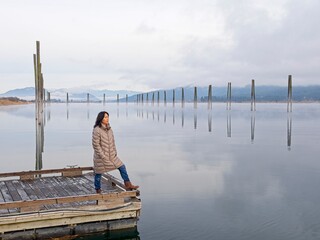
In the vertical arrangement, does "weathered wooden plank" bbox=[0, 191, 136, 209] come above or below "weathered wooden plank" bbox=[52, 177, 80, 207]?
above

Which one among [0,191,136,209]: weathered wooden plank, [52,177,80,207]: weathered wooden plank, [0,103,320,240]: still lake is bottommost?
[0,103,320,240]: still lake

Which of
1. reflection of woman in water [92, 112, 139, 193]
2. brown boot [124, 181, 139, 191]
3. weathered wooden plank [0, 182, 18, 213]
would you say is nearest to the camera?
reflection of woman in water [92, 112, 139, 193]

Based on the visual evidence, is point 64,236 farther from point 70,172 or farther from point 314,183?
point 314,183

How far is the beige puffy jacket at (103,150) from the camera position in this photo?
33.3ft

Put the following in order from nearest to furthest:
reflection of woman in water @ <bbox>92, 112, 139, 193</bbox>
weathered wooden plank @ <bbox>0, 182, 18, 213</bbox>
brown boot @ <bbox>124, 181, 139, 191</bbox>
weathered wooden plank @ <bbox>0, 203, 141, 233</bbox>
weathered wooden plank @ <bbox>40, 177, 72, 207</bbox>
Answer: weathered wooden plank @ <bbox>0, 203, 141, 233</bbox>
weathered wooden plank @ <bbox>40, 177, 72, 207</bbox>
reflection of woman in water @ <bbox>92, 112, 139, 193</bbox>
weathered wooden plank @ <bbox>0, 182, 18, 213</bbox>
brown boot @ <bbox>124, 181, 139, 191</bbox>

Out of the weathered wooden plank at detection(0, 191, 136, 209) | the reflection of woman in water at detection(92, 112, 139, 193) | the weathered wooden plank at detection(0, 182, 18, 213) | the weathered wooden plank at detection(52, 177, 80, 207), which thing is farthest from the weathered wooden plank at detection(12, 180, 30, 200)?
the reflection of woman in water at detection(92, 112, 139, 193)

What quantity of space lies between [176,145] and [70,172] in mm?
13456

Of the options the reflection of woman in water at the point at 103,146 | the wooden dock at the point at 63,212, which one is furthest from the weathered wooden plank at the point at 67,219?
the reflection of woman in water at the point at 103,146

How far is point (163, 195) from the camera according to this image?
1299 centimetres

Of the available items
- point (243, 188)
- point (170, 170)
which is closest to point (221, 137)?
point (170, 170)

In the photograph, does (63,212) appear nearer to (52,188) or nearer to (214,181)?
(52,188)

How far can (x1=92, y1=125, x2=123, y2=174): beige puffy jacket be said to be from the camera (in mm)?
10156

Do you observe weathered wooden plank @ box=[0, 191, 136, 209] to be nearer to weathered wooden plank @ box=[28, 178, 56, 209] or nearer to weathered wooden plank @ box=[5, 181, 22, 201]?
weathered wooden plank @ box=[28, 178, 56, 209]

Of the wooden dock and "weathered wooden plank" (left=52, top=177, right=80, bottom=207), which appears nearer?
the wooden dock
